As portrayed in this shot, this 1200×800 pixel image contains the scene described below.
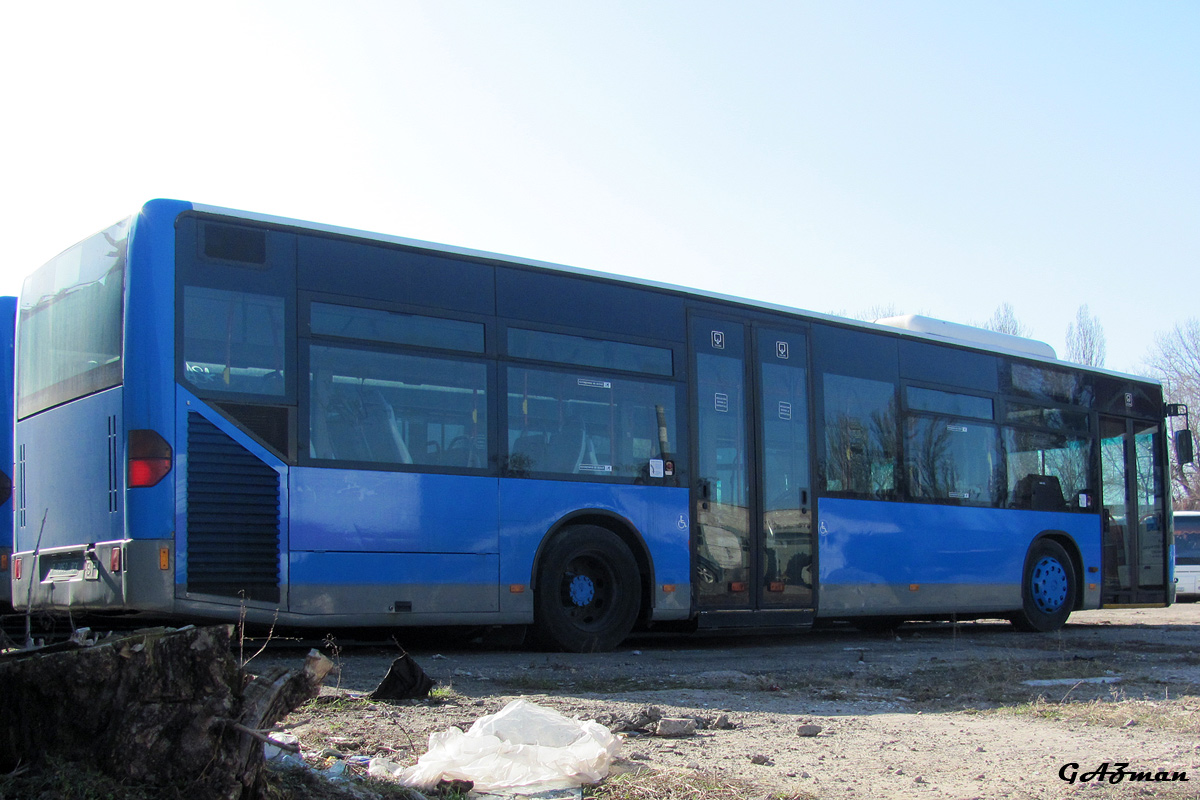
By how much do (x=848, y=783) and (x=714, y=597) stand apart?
5713 mm

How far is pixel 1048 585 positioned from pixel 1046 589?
0.07 metres

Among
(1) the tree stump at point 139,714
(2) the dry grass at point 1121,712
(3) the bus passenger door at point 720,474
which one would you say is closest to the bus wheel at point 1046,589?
(3) the bus passenger door at point 720,474

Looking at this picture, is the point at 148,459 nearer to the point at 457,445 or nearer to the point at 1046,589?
the point at 457,445

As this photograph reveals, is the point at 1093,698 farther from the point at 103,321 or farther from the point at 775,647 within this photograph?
the point at 103,321

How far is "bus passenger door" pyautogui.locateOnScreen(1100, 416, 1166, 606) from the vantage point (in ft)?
46.7

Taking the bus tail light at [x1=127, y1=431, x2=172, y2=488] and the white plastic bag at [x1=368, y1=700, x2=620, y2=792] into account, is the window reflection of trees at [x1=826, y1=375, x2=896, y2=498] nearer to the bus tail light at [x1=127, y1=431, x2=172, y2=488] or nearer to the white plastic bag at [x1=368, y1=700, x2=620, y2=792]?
the bus tail light at [x1=127, y1=431, x2=172, y2=488]

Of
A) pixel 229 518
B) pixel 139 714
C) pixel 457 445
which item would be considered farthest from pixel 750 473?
pixel 139 714

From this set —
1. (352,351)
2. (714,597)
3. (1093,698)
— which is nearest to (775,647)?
(714,597)

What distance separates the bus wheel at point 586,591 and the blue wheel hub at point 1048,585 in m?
6.34

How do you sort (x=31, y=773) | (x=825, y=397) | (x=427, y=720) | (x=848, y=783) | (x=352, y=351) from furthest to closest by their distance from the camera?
1. (x=825, y=397)
2. (x=352, y=351)
3. (x=427, y=720)
4. (x=848, y=783)
5. (x=31, y=773)

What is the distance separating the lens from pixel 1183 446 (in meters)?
14.2

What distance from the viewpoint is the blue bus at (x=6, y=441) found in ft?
30.7

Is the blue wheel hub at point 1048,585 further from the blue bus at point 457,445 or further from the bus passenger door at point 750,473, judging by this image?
the bus passenger door at point 750,473

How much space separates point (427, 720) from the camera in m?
5.10
